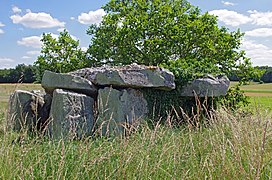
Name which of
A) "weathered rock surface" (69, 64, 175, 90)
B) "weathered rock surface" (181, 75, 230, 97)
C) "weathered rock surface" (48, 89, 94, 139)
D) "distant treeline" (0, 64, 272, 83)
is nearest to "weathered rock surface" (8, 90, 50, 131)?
"distant treeline" (0, 64, 272, 83)

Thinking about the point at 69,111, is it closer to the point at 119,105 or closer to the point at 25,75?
the point at 119,105

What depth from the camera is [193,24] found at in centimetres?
1069

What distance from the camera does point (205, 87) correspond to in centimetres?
795

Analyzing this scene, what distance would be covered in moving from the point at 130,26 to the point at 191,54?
2197 millimetres

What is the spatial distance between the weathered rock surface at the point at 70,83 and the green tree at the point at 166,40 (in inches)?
149

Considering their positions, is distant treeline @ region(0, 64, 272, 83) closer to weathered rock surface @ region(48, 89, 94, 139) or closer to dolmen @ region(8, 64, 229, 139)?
dolmen @ region(8, 64, 229, 139)

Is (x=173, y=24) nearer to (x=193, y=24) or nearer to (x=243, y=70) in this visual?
(x=193, y=24)

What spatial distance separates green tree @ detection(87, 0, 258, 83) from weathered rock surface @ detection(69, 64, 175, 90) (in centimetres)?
308

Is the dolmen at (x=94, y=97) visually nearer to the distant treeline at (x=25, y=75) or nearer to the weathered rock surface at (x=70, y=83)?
the weathered rock surface at (x=70, y=83)

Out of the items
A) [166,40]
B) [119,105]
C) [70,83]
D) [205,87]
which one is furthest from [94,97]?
[166,40]

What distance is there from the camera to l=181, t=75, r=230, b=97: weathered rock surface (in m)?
7.95

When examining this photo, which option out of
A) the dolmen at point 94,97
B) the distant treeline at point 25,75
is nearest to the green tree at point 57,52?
the distant treeline at point 25,75

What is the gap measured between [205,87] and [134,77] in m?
1.76

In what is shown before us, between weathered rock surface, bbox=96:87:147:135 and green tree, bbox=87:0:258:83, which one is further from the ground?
green tree, bbox=87:0:258:83
